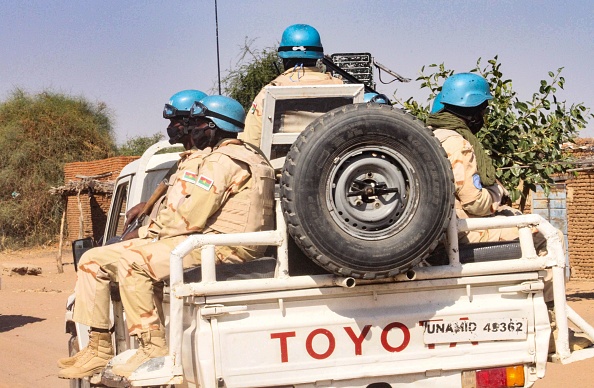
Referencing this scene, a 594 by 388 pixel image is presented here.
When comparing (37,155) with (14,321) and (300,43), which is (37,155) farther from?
(300,43)

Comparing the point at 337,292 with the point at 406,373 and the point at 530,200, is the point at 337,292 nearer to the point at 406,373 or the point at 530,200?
the point at 406,373

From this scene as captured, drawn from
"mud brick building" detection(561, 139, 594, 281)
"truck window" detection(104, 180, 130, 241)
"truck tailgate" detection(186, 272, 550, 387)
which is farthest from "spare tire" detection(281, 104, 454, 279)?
"mud brick building" detection(561, 139, 594, 281)

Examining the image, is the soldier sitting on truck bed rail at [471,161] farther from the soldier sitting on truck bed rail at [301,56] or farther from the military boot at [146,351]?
the military boot at [146,351]

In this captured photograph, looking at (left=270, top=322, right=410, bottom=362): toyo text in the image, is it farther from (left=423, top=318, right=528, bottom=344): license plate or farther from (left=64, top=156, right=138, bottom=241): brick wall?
(left=64, top=156, right=138, bottom=241): brick wall

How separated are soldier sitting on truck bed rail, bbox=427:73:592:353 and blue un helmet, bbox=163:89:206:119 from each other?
1.50 m

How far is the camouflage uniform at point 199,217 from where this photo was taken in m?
4.48

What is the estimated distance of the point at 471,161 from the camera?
4.78 meters

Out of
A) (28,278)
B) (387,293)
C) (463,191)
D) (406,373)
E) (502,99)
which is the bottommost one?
(28,278)

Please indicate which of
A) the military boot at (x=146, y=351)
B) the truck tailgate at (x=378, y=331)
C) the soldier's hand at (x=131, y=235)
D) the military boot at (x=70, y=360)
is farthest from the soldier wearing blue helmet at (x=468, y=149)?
the military boot at (x=70, y=360)

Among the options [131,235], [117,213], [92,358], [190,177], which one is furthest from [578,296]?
[190,177]

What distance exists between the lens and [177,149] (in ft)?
21.7

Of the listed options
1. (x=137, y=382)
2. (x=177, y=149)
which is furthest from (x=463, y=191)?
(x=177, y=149)

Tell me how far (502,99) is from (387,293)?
516cm

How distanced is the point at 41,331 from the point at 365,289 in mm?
9900
